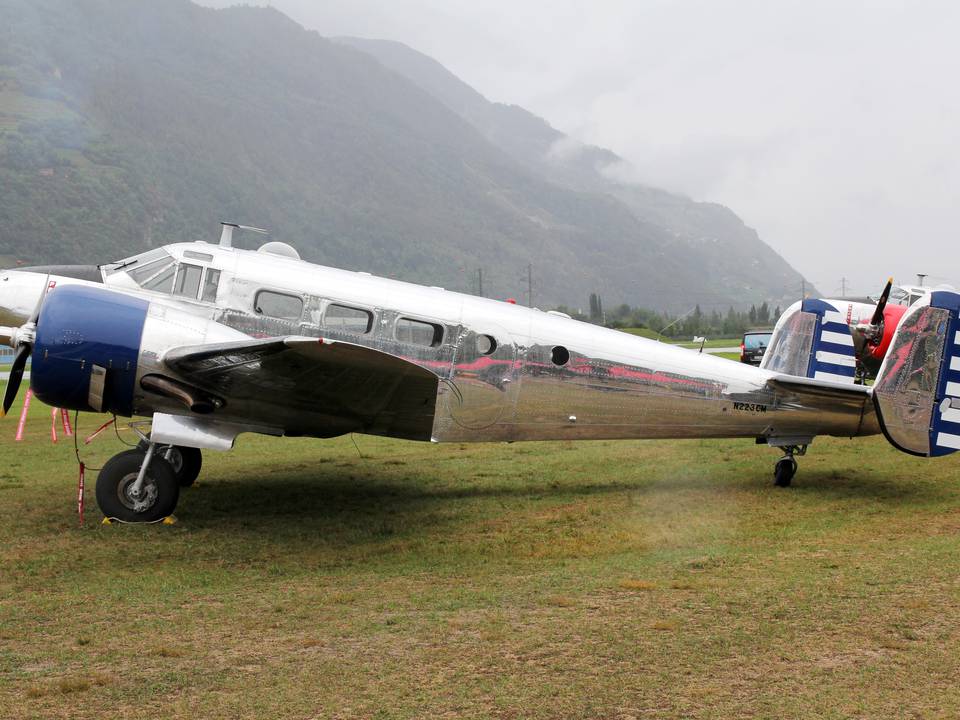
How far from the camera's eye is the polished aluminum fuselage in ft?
28.3

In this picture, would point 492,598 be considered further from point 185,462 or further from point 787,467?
point 185,462

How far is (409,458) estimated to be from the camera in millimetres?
12930

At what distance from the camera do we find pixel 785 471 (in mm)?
10133

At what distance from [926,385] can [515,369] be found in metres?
4.78

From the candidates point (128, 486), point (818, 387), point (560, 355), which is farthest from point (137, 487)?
point (818, 387)

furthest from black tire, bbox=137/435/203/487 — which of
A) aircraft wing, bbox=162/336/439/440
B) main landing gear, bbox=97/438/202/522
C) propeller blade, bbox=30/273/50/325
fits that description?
propeller blade, bbox=30/273/50/325

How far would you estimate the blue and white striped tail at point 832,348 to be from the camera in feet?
36.9

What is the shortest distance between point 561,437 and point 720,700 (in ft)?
17.0

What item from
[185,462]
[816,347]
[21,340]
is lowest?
[185,462]

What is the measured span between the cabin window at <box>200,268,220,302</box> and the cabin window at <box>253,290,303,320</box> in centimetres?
46

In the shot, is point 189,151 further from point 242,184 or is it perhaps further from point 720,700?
point 720,700

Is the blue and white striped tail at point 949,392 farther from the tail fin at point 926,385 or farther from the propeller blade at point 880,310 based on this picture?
the propeller blade at point 880,310

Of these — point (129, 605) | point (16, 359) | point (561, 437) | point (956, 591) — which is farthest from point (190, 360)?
point (956, 591)

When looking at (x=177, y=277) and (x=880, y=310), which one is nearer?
(x=177, y=277)
